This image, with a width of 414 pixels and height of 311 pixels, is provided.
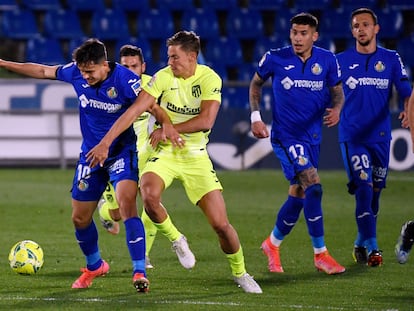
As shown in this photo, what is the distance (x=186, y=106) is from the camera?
28.1 ft

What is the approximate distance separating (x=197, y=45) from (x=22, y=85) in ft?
43.7

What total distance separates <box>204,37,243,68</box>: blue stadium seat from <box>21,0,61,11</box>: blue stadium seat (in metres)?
3.70

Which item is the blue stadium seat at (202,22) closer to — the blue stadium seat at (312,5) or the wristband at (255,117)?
the blue stadium seat at (312,5)

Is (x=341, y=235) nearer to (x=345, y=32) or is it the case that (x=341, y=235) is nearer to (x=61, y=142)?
(x=61, y=142)

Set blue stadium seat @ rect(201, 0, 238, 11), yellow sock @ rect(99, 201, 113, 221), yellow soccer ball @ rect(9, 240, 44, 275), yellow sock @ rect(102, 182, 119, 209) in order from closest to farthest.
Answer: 1. yellow soccer ball @ rect(9, 240, 44, 275)
2. yellow sock @ rect(102, 182, 119, 209)
3. yellow sock @ rect(99, 201, 113, 221)
4. blue stadium seat @ rect(201, 0, 238, 11)

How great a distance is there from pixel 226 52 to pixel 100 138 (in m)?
15.5

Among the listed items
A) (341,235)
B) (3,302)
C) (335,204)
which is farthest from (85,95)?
(335,204)

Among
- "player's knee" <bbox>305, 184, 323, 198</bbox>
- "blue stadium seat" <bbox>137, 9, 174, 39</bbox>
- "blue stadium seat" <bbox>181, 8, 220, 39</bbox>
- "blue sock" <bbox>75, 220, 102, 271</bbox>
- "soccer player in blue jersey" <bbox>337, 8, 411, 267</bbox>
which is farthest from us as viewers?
"blue stadium seat" <bbox>137, 9, 174, 39</bbox>

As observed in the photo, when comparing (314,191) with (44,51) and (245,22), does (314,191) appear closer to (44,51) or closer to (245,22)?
(245,22)

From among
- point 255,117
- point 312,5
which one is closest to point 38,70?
point 255,117

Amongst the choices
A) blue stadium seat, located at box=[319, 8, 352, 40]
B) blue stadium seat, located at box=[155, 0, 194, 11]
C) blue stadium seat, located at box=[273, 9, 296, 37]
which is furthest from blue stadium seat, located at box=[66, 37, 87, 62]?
blue stadium seat, located at box=[319, 8, 352, 40]

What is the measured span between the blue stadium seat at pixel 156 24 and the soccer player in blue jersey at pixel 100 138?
15.3 meters

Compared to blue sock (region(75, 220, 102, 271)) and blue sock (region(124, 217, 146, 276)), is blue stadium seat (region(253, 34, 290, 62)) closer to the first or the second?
blue sock (region(75, 220, 102, 271))

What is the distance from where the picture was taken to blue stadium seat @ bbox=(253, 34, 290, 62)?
2350 centimetres
